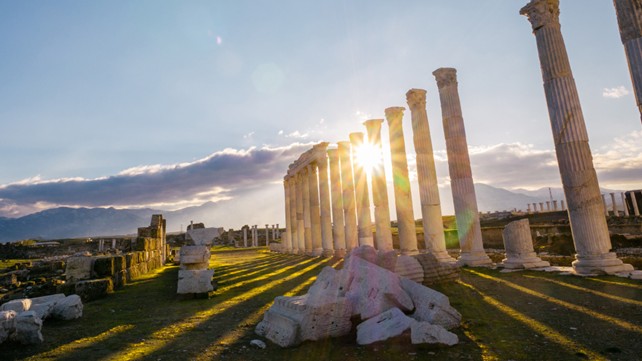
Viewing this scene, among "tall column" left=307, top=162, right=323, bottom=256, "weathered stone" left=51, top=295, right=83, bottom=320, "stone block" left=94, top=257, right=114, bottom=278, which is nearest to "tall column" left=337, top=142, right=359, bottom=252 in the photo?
"tall column" left=307, top=162, right=323, bottom=256

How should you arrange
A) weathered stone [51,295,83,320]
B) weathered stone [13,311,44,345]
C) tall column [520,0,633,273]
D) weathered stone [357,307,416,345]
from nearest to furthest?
weathered stone [357,307,416,345], weathered stone [13,311,44,345], weathered stone [51,295,83,320], tall column [520,0,633,273]

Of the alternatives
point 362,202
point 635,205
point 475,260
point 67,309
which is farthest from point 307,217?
point 635,205

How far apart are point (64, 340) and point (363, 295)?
5.11 meters

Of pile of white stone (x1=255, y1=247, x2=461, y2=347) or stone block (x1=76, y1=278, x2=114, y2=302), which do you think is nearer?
pile of white stone (x1=255, y1=247, x2=461, y2=347)

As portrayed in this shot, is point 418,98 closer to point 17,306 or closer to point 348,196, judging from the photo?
point 348,196

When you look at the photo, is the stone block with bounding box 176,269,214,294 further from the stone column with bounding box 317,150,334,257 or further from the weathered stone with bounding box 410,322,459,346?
the stone column with bounding box 317,150,334,257

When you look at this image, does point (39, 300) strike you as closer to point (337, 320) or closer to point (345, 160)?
point (337, 320)

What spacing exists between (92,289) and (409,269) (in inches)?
352

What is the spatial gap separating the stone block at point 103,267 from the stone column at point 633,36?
15.5 metres

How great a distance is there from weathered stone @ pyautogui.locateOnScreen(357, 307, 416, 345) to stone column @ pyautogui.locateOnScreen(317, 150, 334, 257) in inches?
739

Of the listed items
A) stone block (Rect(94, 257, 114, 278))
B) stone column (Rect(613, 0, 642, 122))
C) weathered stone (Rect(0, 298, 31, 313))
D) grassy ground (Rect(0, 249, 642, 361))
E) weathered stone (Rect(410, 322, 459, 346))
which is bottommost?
grassy ground (Rect(0, 249, 642, 361))

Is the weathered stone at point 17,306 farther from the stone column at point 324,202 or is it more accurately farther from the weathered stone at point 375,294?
the stone column at point 324,202

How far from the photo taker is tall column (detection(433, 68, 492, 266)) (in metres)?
14.0

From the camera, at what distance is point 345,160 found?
75.5 feet
